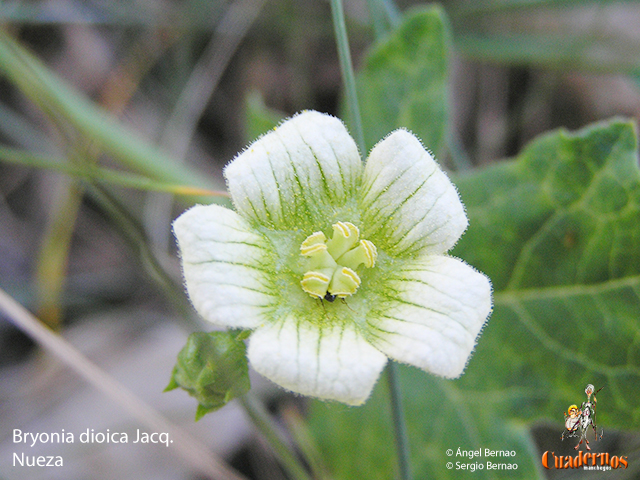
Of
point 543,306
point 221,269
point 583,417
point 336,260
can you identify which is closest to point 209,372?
point 221,269

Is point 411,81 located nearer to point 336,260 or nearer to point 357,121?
point 357,121

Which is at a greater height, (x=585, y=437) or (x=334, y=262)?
(x=334, y=262)

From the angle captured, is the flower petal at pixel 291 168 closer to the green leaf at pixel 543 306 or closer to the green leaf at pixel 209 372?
the green leaf at pixel 209 372

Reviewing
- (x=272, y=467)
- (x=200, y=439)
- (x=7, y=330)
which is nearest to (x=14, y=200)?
(x=7, y=330)

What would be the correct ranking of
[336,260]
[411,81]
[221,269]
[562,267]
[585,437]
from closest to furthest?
[221,269] → [336,260] → [562,267] → [585,437] → [411,81]

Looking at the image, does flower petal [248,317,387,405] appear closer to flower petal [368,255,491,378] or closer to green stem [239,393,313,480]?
flower petal [368,255,491,378]

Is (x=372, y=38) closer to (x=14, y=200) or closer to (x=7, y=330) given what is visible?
(x=14, y=200)

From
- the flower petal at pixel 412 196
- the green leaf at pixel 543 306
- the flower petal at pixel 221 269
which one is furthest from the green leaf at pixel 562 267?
the flower petal at pixel 221 269

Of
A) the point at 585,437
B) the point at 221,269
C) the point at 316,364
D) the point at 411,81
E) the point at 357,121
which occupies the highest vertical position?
the point at 411,81

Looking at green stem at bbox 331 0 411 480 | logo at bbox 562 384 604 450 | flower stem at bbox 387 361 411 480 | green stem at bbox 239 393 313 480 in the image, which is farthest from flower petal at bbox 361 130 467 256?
logo at bbox 562 384 604 450
